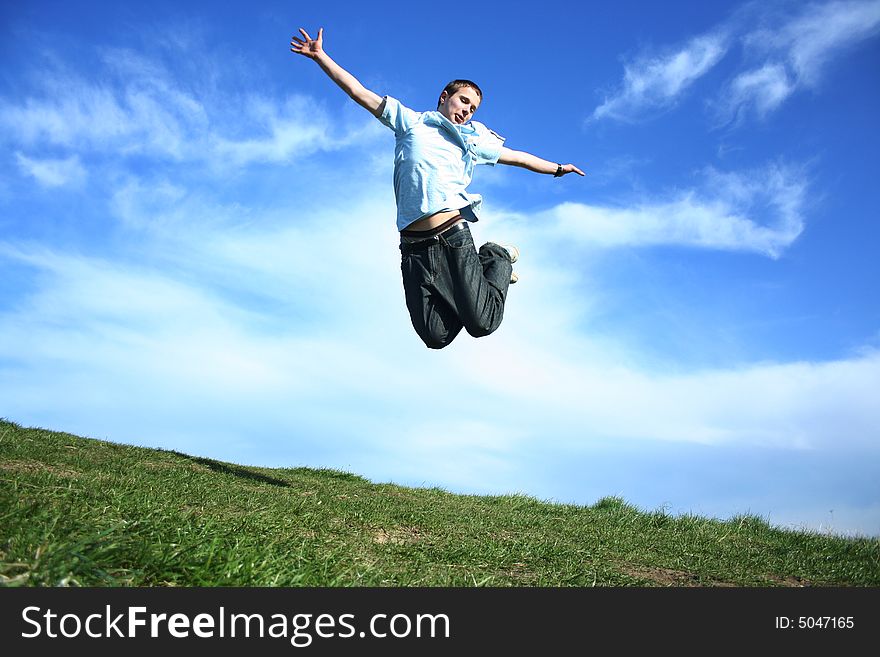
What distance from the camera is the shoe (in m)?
6.46

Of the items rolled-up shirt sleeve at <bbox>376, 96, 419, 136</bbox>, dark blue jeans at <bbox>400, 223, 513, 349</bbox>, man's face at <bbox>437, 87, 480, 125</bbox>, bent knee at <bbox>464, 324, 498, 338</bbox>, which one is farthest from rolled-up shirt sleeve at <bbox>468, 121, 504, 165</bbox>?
bent knee at <bbox>464, 324, 498, 338</bbox>

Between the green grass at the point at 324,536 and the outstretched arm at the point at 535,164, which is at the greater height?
the outstretched arm at the point at 535,164

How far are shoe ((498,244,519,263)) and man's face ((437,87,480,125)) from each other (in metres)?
1.25

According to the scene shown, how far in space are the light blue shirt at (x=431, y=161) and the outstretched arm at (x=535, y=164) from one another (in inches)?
13.3

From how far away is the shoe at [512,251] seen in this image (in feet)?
21.2

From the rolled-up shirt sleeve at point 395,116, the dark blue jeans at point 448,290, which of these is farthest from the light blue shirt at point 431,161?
the dark blue jeans at point 448,290

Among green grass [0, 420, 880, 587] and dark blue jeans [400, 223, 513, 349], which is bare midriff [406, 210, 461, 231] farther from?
green grass [0, 420, 880, 587]

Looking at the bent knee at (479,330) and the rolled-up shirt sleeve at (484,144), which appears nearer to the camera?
the bent knee at (479,330)

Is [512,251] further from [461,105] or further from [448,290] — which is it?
[461,105]


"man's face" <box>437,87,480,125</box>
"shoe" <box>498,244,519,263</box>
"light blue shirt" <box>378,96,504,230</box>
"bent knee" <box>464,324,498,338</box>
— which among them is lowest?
"bent knee" <box>464,324,498,338</box>

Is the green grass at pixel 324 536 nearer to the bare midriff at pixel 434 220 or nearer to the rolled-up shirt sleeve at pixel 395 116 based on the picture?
the bare midriff at pixel 434 220
